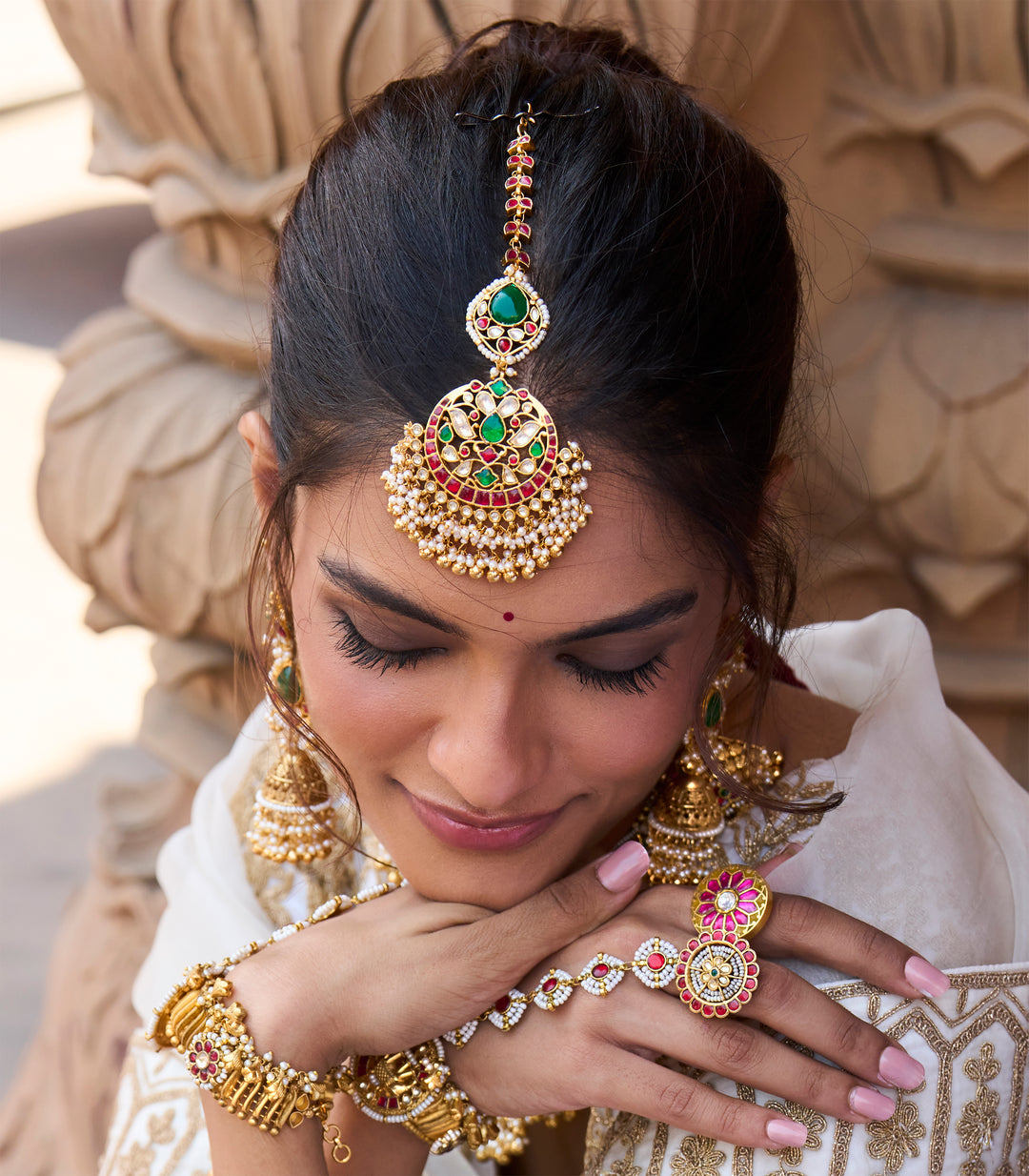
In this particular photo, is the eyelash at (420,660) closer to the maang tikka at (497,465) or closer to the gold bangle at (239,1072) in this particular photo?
the maang tikka at (497,465)

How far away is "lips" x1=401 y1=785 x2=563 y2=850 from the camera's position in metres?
1.06

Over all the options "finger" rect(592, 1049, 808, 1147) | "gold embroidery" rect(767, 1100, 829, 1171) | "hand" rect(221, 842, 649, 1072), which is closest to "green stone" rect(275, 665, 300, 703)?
"hand" rect(221, 842, 649, 1072)

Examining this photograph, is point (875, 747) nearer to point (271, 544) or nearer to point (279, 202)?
point (271, 544)

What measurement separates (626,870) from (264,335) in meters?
1.17

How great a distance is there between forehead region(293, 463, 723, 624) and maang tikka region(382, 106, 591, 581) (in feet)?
0.05

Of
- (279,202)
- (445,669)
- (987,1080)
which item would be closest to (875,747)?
(987,1080)

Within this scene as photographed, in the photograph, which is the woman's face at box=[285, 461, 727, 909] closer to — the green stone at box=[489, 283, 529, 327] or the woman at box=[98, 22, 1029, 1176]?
the woman at box=[98, 22, 1029, 1176]

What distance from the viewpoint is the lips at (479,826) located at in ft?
3.49

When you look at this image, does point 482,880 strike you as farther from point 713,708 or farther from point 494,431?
point 494,431

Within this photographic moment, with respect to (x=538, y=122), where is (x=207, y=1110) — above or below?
below

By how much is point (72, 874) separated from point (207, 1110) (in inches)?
78.1

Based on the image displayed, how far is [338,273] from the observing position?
104 cm

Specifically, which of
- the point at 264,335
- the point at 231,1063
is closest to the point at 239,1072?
the point at 231,1063

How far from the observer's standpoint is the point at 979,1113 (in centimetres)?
109
